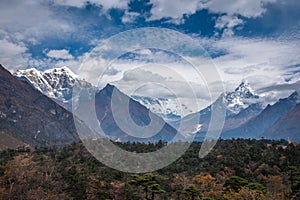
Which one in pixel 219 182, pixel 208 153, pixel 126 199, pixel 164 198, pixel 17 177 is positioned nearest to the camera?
pixel 17 177

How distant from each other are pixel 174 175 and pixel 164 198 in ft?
50.3

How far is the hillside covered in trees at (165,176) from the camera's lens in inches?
1641

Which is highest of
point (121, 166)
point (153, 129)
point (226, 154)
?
point (226, 154)

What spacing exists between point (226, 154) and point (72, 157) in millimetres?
35086

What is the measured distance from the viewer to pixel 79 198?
155ft

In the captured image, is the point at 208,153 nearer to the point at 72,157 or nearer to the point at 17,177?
the point at 72,157

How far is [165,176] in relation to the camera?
69.8 m

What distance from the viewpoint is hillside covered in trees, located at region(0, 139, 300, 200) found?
41.7 metres

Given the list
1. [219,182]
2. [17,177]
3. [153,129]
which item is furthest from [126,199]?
[153,129]

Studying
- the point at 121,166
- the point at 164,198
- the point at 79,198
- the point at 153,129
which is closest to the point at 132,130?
the point at 153,129

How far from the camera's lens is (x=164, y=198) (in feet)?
186

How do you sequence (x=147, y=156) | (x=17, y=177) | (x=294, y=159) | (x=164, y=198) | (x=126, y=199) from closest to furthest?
(x=17, y=177)
(x=126, y=199)
(x=164, y=198)
(x=294, y=159)
(x=147, y=156)

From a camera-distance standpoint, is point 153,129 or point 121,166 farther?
point 121,166

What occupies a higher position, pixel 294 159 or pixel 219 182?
pixel 294 159
